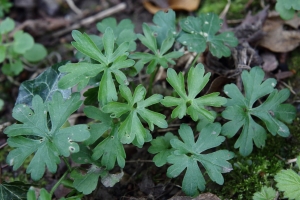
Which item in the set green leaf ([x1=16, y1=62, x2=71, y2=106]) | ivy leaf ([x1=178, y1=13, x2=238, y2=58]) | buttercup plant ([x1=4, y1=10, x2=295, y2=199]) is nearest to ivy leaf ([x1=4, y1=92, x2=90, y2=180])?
buttercup plant ([x1=4, y1=10, x2=295, y2=199])

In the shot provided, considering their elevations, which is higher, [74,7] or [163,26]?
[163,26]

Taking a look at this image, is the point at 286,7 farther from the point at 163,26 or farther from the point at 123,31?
the point at 123,31

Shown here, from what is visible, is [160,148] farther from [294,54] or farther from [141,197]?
[294,54]

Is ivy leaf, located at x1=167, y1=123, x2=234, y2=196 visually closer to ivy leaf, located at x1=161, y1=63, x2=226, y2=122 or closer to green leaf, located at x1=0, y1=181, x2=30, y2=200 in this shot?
ivy leaf, located at x1=161, y1=63, x2=226, y2=122

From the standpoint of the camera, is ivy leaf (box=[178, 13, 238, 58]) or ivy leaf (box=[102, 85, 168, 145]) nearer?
ivy leaf (box=[102, 85, 168, 145])

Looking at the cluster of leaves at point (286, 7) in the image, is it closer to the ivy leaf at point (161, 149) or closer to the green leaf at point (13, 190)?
the ivy leaf at point (161, 149)

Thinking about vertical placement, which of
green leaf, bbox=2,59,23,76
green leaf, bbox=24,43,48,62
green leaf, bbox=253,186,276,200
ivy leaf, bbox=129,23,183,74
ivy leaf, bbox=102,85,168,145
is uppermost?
ivy leaf, bbox=129,23,183,74

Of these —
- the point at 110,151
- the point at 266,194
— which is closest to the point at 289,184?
the point at 266,194
